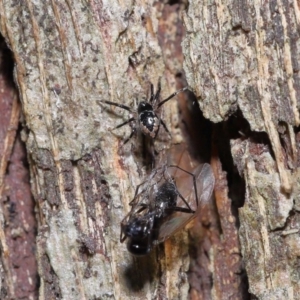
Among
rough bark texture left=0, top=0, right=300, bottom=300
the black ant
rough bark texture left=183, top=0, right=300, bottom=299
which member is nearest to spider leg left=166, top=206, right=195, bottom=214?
the black ant

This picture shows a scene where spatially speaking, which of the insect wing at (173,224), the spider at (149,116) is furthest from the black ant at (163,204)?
the spider at (149,116)

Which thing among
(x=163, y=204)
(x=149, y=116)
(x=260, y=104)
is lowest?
(x=163, y=204)

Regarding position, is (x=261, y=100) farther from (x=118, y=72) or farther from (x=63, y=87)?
(x=63, y=87)

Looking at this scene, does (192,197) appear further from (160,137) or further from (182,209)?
(160,137)

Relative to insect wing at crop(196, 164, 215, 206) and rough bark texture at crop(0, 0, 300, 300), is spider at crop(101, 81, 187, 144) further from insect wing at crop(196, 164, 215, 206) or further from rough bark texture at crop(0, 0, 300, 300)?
insect wing at crop(196, 164, 215, 206)

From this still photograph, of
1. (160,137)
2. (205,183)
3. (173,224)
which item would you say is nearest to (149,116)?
(160,137)
